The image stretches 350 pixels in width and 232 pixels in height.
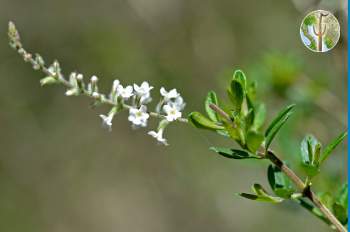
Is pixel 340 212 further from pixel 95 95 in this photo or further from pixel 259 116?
pixel 95 95

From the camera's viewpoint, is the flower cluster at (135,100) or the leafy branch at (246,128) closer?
the leafy branch at (246,128)

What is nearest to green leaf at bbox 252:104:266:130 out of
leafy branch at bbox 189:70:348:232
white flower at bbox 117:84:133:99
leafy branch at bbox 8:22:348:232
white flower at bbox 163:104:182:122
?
leafy branch at bbox 8:22:348:232

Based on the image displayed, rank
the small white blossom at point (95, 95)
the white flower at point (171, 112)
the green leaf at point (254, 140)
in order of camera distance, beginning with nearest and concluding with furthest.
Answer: the green leaf at point (254, 140) → the white flower at point (171, 112) → the small white blossom at point (95, 95)

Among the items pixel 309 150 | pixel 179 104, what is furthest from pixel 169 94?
pixel 309 150

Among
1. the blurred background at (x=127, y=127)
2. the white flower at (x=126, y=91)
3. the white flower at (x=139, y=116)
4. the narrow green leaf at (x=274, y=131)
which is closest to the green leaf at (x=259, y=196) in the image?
the narrow green leaf at (x=274, y=131)

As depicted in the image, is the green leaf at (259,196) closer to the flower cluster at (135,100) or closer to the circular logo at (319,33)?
the flower cluster at (135,100)

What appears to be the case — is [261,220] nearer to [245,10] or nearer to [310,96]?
[245,10]

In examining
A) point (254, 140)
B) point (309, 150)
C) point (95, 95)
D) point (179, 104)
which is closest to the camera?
point (254, 140)
